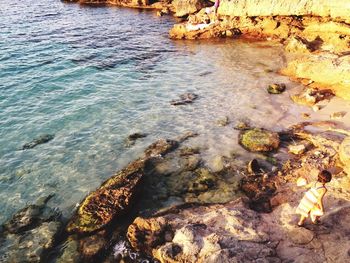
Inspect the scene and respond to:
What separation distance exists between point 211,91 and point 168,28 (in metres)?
18.9

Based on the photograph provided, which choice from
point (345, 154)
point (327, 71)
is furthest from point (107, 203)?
point (327, 71)

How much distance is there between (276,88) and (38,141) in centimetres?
1428

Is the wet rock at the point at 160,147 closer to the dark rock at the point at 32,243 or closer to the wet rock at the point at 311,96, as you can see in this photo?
the dark rock at the point at 32,243

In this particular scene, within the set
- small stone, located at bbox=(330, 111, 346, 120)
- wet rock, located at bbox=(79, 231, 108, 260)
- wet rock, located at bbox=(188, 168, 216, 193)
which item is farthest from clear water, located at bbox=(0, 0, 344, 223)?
wet rock, located at bbox=(79, 231, 108, 260)

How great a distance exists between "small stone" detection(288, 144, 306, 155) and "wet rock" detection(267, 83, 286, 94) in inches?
251

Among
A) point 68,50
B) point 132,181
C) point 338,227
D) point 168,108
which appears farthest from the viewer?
point 68,50

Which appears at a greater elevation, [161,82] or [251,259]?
[251,259]

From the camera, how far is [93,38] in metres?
32.7

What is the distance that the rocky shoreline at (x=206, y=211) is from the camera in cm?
902

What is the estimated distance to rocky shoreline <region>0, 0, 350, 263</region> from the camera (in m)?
9.02

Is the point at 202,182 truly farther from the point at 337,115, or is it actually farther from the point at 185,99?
the point at 337,115

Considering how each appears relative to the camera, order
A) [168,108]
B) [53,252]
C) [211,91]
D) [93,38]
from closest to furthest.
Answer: [53,252] < [168,108] < [211,91] < [93,38]

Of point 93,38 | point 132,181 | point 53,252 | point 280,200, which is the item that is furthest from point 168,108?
point 93,38

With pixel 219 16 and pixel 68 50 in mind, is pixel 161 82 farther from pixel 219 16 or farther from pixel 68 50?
pixel 219 16
